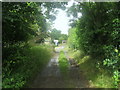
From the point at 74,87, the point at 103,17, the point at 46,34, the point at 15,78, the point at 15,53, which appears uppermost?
the point at 103,17

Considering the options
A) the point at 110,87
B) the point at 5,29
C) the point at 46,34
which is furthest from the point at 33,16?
the point at 46,34

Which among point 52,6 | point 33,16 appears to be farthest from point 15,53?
point 52,6

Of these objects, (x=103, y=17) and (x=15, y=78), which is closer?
(x=15, y=78)

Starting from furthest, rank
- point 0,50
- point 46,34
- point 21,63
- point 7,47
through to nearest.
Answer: point 46,34
point 21,63
point 7,47
point 0,50

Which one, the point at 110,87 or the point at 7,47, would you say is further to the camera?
the point at 7,47

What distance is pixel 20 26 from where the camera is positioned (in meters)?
5.09

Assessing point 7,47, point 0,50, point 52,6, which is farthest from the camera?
point 52,6

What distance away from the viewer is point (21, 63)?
20.3 feet

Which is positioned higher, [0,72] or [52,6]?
[52,6]

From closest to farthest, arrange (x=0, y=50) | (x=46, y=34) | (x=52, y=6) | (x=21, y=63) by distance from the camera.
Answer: (x=0, y=50) < (x=21, y=63) < (x=52, y=6) < (x=46, y=34)

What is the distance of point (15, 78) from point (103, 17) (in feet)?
18.4

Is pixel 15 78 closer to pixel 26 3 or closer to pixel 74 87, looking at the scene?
pixel 74 87

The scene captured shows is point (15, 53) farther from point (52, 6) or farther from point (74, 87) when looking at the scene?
point (52, 6)

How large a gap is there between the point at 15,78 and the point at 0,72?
553 mm
